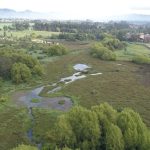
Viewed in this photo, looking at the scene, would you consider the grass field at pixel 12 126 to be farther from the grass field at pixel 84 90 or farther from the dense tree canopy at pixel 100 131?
the dense tree canopy at pixel 100 131

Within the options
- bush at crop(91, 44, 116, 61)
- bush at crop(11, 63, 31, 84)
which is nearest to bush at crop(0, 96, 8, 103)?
bush at crop(11, 63, 31, 84)

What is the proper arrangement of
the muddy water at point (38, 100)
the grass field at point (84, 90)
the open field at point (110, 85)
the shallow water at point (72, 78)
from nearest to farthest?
the grass field at point (84, 90), the muddy water at point (38, 100), the open field at point (110, 85), the shallow water at point (72, 78)

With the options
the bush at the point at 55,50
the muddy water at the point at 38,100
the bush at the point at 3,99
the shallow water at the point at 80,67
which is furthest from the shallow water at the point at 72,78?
Result: the bush at the point at 55,50

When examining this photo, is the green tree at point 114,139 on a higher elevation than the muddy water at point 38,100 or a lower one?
higher

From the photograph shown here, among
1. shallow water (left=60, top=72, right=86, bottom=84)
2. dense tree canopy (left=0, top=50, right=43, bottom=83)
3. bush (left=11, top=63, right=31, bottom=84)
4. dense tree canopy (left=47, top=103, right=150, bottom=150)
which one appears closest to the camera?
dense tree canopy (left=47, top=103, right=150, bottom=150)

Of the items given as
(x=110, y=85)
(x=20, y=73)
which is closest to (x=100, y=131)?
(x=110, y=85)

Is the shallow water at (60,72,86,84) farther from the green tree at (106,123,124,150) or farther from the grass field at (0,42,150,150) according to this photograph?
the green tree at (106,123,124,150)

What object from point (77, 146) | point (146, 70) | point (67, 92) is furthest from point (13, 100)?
point (146, 70)

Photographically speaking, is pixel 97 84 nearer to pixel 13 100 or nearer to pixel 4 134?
pixel 13 100

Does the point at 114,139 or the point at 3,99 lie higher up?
the point at 114,139

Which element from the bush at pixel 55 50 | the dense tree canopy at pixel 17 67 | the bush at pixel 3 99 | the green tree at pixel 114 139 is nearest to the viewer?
the green tree at pixel 114 139

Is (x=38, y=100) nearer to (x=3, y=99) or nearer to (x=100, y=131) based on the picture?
(x=3, y=99)
